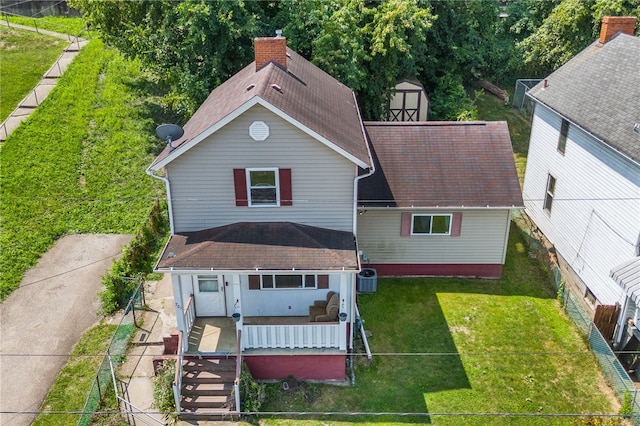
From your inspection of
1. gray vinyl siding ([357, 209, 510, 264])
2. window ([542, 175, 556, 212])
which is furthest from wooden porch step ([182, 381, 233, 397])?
window ([542, 175, 556, 212])

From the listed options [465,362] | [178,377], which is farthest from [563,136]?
[178,377]

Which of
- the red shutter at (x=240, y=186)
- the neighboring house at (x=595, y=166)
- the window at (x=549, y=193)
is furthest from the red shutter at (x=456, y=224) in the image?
the red shutter at (x=240, y=186)

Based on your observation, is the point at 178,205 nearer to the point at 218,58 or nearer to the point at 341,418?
the point at 341,418

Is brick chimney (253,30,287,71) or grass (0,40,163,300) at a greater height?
brick chimney (253,30,287,71)

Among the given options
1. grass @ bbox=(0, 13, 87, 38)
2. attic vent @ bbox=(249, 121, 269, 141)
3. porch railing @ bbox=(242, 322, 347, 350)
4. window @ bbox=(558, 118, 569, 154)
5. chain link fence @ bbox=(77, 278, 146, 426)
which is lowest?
chain link fence @ bbox=(77, 278, 146, 426)

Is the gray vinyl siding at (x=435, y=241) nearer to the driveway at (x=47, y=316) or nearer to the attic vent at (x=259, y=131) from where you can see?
the attic vent at (x=259, y=131)

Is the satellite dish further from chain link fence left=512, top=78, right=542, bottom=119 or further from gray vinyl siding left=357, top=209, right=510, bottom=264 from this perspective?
chain link fence left=512, top=78, right=542, bottom=119

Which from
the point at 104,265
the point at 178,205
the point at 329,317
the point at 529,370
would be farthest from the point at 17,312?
the point at 529,370
